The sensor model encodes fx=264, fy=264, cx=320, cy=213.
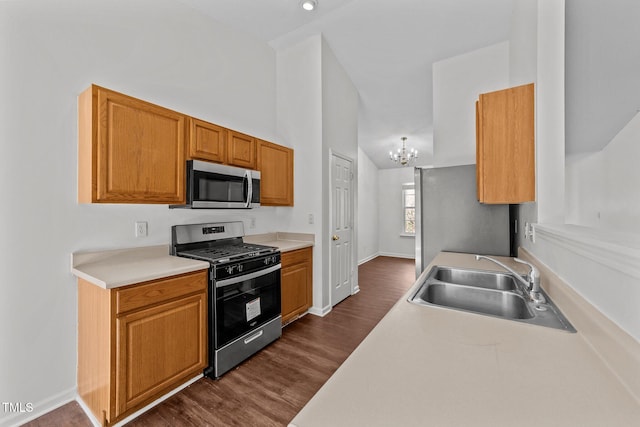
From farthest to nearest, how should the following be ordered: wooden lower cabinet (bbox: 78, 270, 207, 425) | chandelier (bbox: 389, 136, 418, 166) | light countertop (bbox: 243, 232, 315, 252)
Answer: chandelier (bbox: 389, 136, 418, 166) < light countertop (bbox: 243, 232, 315, 252) < wooden lower cabinet (bbox: 78, 270, 207, 425)

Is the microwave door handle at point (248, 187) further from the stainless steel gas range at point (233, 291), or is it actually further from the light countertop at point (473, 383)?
the light countertop at point (473, 383)

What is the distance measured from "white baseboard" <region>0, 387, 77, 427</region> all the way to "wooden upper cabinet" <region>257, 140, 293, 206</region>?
205cm

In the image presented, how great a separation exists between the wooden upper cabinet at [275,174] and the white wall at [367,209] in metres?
3.42

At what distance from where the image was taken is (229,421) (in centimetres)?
161

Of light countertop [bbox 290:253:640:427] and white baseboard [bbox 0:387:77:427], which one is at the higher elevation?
light countertop [bbox 290:253:640:427]

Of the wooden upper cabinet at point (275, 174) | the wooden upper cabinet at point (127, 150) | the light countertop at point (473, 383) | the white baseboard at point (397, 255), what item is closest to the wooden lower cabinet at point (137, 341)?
the wooden upper cabinet at point (127, 150)

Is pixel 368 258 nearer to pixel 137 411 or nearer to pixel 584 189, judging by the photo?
pixel 584 189

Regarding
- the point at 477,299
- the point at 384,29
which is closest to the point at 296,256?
the point at 477,299

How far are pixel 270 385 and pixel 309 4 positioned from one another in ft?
11.4

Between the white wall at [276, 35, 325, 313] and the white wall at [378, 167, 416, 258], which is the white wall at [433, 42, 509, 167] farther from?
the white wall at [378, 167, 416, 258]

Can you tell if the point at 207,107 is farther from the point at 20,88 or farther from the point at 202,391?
the point at 202,391

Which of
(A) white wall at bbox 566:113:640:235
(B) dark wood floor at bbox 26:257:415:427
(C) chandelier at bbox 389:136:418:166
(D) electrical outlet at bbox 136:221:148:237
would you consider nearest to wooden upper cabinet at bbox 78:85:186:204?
(D) electrical outlet at bbox 136:221:148:237

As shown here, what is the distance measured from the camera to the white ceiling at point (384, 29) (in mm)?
2717

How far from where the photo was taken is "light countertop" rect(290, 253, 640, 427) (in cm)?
53
